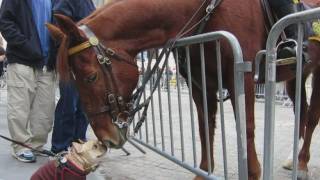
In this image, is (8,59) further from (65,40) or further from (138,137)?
(65,40)

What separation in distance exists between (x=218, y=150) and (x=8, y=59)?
2.67m

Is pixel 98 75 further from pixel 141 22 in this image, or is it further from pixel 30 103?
pixel 30 103

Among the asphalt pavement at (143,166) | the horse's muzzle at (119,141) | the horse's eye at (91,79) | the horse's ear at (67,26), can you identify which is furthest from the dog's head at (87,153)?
the asphalt pavement at (143,166)

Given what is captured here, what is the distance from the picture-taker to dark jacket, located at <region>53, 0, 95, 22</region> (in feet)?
18.0

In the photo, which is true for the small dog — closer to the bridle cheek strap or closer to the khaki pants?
the bridle cheek strap

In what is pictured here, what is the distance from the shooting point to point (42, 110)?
5.71 m

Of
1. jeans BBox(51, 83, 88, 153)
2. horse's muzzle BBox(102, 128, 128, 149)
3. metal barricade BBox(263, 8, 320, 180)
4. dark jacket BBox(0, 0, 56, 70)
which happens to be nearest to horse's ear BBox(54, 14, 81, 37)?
horse's muzzle BBox(102, 128, 128, 149)

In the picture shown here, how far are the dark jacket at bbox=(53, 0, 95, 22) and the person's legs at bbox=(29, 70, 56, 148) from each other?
25.3 inches

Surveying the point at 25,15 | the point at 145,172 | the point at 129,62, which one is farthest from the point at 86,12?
the point at 129,62

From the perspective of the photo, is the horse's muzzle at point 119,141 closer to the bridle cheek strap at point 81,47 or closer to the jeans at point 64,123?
the bridle cheek strap at point 81,47

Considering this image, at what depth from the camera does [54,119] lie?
5832mm

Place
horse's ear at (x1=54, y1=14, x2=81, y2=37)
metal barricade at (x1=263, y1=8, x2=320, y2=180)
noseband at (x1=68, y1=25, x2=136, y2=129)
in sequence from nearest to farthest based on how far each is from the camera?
metal barricade at (x1=263, y1=8, x2=320, y2=180) < horse's ear at (x1=54, y1=14, x2=81, y2=37) < noseband at (x1=68, y1=25, x2=136, y2=129)

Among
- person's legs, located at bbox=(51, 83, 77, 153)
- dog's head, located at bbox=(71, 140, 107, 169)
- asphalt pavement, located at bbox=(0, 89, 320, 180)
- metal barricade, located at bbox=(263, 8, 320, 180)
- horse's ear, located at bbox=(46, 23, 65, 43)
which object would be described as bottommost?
asphalt pavement, located at bbox=(0, 89, 320, 180)

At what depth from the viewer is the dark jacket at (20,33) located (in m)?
5.25
